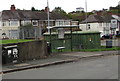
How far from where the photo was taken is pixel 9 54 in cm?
1542

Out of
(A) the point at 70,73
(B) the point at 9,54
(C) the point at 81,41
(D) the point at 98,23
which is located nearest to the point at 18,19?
(D) the point at 98,23

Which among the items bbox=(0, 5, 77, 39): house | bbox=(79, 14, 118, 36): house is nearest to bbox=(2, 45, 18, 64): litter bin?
bbox=(0, 5, 77, 39): house

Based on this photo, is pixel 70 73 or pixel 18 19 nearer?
pixel 70 73

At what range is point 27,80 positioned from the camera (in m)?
10.3

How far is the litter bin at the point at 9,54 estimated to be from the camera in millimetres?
15188

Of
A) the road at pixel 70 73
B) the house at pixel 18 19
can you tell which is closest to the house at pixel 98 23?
the house at pixel 18 19

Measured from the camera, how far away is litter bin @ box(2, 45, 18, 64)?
1519cm

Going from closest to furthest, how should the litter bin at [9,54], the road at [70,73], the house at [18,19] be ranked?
the road at [70,73], the litter bin at [9,54], the house at [18,19]

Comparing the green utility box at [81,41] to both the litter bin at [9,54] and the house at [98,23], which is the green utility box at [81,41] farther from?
the house at [98,23]

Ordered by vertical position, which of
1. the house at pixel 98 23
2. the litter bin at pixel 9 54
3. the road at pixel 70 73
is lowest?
the road at pixel 70 73

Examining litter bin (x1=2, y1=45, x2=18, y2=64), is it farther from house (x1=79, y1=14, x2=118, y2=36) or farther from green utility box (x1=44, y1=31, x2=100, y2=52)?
house (x1=79, y1=14, x2=118, y2=36)

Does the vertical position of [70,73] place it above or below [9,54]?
below

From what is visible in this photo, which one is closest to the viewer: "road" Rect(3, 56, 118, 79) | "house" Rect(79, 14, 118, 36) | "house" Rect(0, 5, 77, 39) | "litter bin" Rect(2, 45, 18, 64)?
"road" Rect(3, 56, 118, 79)

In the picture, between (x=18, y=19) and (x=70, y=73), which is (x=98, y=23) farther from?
(x=70, y=73)
